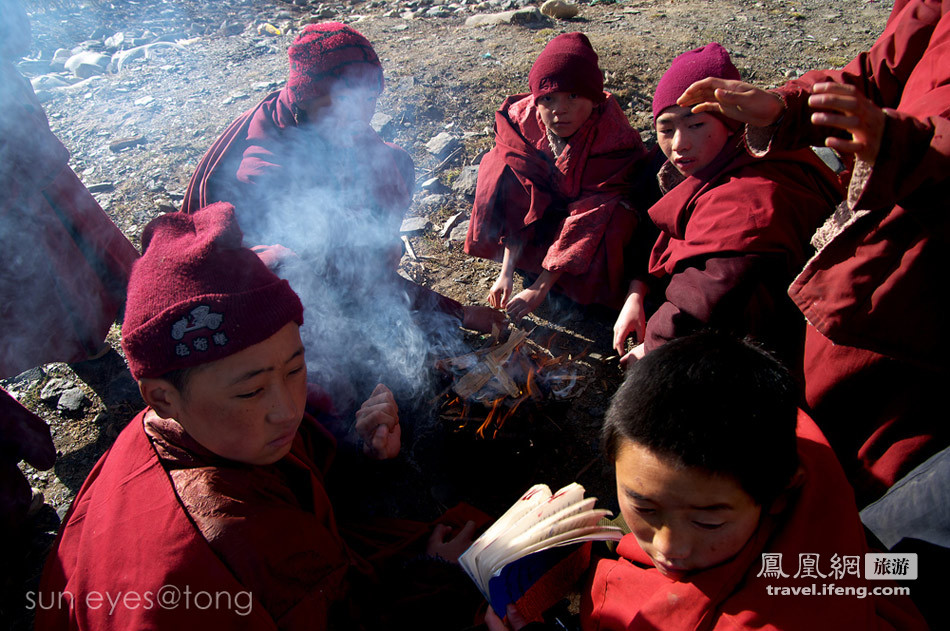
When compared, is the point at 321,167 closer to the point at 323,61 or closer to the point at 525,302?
the point at 323,61

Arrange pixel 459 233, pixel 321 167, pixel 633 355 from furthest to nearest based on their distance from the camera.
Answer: pixel 459 233
pixel 321 167
pixel 633 355

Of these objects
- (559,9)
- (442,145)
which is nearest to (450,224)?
(442,145)

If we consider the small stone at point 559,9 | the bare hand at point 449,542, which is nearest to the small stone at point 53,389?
the bare hand at point 449,542

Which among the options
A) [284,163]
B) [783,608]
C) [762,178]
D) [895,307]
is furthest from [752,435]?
[284,163]

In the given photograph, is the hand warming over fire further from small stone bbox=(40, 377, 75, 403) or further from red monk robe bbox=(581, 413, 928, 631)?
small stone bbox=(40, 377, 75, 403)

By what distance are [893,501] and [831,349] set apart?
0.61 meters

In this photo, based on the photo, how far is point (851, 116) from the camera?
4.96 feet

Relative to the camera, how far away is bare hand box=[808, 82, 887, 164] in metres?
1.50

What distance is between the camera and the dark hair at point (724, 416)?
145cm

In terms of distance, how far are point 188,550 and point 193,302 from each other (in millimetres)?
749

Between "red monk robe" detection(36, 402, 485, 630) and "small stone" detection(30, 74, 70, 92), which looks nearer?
Answer: "red monk robe" detection(36, 402, 485, 630)

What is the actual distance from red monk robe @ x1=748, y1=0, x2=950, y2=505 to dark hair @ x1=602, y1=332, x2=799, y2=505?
616 mm

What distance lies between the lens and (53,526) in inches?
115

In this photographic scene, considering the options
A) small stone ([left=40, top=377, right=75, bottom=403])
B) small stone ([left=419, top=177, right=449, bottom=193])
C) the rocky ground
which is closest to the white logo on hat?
the rocky ground
